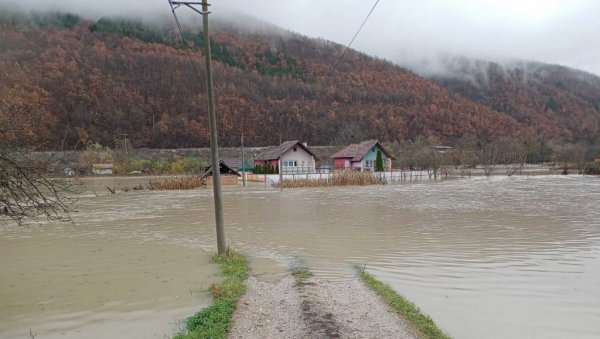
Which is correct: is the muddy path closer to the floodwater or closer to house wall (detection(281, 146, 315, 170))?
the floodwater

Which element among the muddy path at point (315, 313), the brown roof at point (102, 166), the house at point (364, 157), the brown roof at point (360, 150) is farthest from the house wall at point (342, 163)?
the muddy path at point (315, 313)

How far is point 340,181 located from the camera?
43.1 meters

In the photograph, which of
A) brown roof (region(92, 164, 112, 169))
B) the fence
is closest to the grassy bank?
the fence

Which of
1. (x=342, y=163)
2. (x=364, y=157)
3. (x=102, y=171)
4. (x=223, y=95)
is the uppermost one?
(x=223, y=95)

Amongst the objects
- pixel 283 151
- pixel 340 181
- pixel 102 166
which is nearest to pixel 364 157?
pixel 283 151

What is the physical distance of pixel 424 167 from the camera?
214 ft

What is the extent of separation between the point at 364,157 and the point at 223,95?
9069 cm

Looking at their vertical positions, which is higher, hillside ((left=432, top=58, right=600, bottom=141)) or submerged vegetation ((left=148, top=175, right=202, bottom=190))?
hillside ((left=432, top=58, right=600, bottom=141))

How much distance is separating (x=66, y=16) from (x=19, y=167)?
204 metres

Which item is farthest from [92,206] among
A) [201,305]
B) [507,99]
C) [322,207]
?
[507,99]

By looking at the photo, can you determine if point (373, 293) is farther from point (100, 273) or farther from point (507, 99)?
point (507, 99)

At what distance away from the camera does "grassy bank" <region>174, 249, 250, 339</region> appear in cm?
585

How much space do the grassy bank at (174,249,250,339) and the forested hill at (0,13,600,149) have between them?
340 ft

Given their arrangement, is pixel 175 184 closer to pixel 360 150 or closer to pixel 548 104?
pixel 360 150
